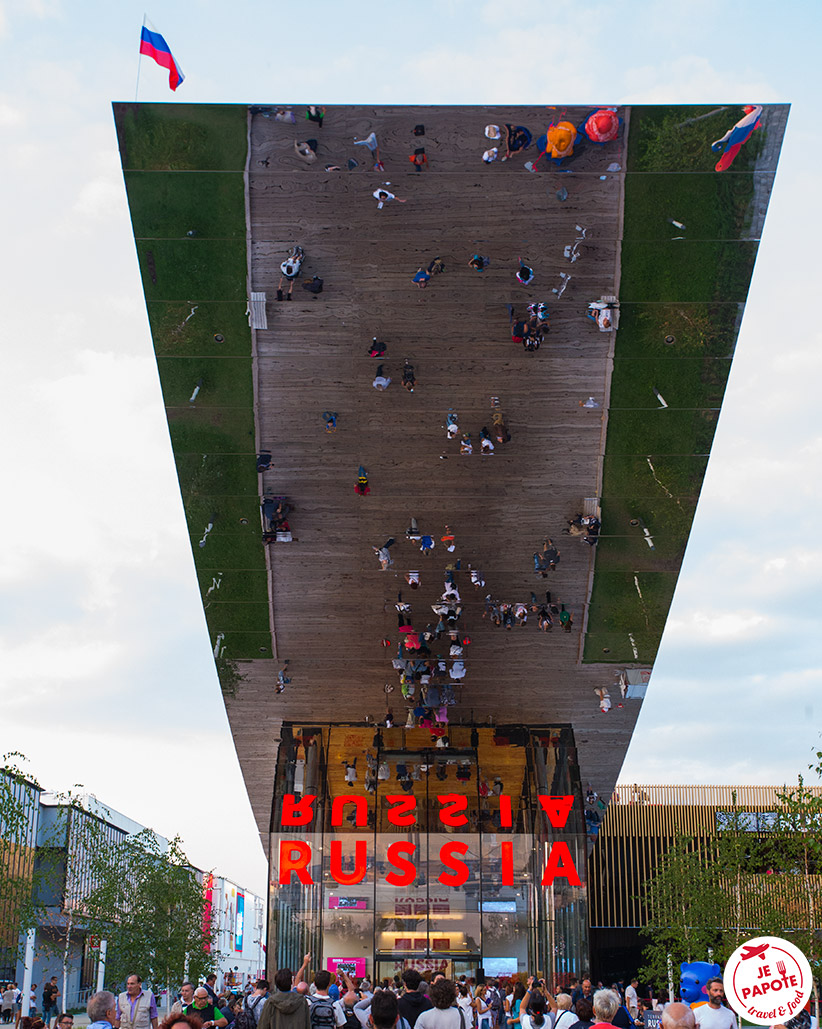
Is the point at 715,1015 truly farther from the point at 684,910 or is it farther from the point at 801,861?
the point at 684,910

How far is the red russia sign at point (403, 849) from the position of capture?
838 inches

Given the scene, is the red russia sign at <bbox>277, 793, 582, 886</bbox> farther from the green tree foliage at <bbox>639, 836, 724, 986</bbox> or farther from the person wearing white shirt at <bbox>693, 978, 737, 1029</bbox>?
the person wearing white shirt at <bbox>693, 978, 737, 1029</bbox>

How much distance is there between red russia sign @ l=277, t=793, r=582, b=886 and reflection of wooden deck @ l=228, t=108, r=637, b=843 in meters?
2.99

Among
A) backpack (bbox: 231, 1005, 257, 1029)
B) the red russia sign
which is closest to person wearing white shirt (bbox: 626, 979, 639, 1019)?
the red russia sign

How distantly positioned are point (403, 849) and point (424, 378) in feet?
35.9

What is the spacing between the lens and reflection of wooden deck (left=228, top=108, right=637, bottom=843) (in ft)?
42.3

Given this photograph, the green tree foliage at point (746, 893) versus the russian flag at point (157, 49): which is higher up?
the russian flag at point (157, 49)

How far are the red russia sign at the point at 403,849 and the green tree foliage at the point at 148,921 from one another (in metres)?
5.23

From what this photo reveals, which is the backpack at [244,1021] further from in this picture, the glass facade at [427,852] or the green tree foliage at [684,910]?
the green tree foliage at [684,910]

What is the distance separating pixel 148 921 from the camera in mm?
24844

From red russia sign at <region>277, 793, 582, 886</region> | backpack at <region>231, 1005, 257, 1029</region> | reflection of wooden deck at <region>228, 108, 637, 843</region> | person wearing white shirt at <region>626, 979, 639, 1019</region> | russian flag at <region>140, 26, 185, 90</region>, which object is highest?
russian flag at <region>140, 26, 185, 90</region>

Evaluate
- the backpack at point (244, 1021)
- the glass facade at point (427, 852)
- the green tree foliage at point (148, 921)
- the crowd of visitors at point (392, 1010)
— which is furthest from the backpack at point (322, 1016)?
the green tree foliage at point (148, 921)

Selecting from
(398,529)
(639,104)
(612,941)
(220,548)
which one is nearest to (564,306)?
(639,104)

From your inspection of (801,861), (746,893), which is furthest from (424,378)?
(801,861)
